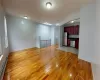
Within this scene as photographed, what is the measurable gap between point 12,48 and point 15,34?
3.34ft

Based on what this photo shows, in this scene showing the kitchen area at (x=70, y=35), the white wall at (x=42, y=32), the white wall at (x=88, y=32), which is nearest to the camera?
the white wall at (x=88, y=32)

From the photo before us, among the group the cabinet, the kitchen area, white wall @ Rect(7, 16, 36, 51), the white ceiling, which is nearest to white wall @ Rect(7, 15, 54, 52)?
white wall @ Rect(7, 16, 36, 51)

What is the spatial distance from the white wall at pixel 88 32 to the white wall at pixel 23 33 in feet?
13.6

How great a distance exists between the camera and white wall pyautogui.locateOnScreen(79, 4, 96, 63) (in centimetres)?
264

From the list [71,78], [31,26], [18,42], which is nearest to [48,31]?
[31,26]

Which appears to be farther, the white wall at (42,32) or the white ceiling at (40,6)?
the white wall at (42,32)

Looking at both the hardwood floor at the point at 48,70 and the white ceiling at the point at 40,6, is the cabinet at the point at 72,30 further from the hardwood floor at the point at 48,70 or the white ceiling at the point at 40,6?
the hardwood floor at the point at 48,70

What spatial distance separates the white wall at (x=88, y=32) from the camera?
2.64 m

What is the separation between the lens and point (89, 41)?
2783 mm

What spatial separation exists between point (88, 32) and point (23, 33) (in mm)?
4526

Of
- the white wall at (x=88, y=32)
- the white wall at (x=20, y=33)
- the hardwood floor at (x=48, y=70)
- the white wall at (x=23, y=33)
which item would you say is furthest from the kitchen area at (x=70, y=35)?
the hardwood floor at (x=48, y=70)

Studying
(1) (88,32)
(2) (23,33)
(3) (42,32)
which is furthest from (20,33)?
(1) (88,32)

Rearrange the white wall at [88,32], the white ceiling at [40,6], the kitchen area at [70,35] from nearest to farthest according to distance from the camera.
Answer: the white ceiling at [40,6] → the white wall at [88,32] → the kitchen area at [70,35]

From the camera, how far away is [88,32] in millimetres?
2793
